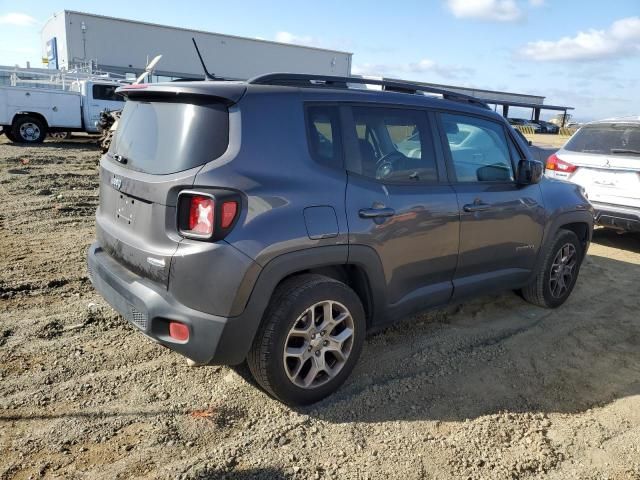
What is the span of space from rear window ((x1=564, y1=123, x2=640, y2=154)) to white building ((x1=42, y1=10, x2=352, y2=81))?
1062 inches

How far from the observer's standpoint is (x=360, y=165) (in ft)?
10.3

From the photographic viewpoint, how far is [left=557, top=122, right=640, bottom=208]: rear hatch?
6336mm

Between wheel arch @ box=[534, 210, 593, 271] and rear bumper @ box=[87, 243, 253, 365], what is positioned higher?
wheel arch @ box=[534, 210, 593, 271]

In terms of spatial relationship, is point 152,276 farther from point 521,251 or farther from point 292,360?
point 521,251

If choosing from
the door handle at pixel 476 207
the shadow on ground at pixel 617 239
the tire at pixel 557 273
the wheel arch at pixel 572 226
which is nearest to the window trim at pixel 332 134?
the door handle at pixel 476 207

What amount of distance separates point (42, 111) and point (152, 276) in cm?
1607

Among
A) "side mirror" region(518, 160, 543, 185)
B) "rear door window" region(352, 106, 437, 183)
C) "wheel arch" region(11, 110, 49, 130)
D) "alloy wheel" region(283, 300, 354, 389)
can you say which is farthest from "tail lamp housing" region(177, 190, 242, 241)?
"wheel arch" region(11, 110, 49, 130)

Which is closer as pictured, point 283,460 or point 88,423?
point 283,460

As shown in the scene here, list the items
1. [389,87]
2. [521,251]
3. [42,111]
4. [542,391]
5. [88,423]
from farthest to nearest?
[42,111], [521,251], [389,87], [542,391], [88,423]

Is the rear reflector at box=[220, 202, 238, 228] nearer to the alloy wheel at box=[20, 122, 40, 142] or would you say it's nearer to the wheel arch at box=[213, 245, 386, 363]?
the wheel arch at box=[213, 245, 386, 363]

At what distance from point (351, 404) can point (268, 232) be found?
1.19 metres

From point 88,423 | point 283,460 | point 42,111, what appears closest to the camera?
point 283,460

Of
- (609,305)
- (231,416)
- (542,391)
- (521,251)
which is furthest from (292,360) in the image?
(609,305)

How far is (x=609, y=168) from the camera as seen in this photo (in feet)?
21.5
